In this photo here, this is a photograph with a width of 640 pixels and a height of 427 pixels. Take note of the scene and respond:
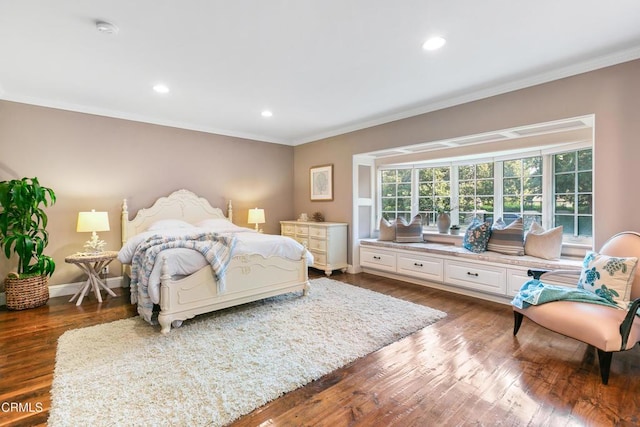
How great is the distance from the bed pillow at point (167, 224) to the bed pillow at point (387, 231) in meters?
3.02

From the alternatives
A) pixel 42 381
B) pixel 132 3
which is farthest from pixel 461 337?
pixel 132 3

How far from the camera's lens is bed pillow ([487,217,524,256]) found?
11.9 ft

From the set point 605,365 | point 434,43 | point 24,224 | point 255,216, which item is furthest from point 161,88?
point 605,365

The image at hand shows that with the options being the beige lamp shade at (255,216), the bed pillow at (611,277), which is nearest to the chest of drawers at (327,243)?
the beige lamp shade at (255,216)

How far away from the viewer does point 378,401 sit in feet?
6.04

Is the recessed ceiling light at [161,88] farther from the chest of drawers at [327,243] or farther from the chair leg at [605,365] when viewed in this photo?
the chair leg at [605,365]

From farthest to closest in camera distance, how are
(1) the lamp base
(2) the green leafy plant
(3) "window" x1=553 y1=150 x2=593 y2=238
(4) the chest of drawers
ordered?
(4) the chest of drawers, (1) the lamp base, (3) "window" x1=553 y1=150 x2=593 y2=238, (2) the green leafy plant

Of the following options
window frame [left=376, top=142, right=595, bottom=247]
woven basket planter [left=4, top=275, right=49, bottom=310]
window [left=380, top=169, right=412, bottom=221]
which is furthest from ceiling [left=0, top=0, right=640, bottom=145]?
woven basket planter [left=4, top=275, right=49, bottom=310]

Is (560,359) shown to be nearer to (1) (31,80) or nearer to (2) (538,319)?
(2) (538,319)

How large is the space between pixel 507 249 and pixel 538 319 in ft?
4.78

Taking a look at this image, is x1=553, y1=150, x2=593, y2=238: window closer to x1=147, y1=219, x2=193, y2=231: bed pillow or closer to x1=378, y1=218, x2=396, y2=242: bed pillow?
x1=378, y1=218, x2=396, y2=242: bed pillow

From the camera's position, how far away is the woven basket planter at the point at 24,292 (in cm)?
337

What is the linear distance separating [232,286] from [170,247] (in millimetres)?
726

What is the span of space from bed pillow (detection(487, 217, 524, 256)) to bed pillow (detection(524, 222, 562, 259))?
78mm
